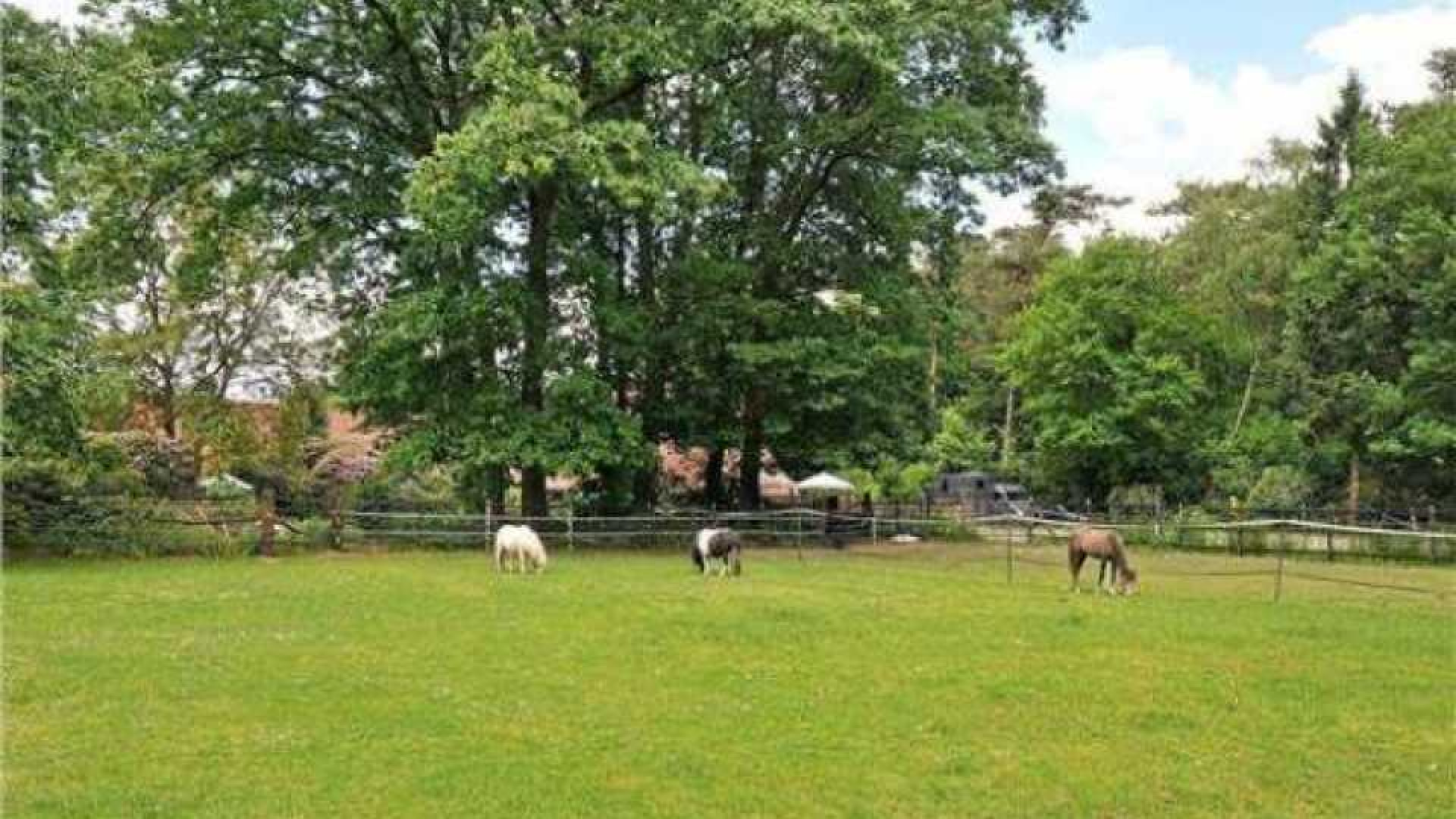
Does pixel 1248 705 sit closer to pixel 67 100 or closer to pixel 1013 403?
pixel 67 100

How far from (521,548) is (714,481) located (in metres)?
12.9

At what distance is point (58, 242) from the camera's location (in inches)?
944

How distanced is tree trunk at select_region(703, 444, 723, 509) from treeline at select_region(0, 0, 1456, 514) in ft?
0.45

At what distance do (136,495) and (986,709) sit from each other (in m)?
20.0

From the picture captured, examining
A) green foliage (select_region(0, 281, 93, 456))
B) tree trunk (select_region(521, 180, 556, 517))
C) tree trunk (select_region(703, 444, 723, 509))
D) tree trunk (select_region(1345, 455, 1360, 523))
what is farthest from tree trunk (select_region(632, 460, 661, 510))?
tree trunk (select_region(1345, 455, 1360, 523))

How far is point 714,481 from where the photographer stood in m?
34.0

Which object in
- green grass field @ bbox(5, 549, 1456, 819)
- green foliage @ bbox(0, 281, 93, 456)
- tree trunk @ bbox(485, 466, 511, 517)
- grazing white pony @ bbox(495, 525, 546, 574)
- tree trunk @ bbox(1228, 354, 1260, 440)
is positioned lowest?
green grass field @ bbox(5, 549, 1456, 819)

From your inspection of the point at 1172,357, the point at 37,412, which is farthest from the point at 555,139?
the point at 1172,357

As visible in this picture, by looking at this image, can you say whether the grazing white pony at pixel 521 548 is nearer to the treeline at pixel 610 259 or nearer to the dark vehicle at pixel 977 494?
the treeline at pixel 610 259

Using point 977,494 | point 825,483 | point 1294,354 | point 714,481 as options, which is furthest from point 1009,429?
point 714,481

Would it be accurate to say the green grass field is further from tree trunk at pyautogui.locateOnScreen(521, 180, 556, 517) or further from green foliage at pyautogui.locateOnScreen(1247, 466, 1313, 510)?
green foliage at pyautogui.locateOnScreen(1247, 466, 1313, 510)

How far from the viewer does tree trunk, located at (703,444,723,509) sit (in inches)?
1324

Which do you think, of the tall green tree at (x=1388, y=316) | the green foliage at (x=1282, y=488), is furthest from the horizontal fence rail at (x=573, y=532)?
the green foliage at (x=1282, y=488)

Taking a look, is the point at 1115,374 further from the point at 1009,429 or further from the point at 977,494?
the point at 1009,429
